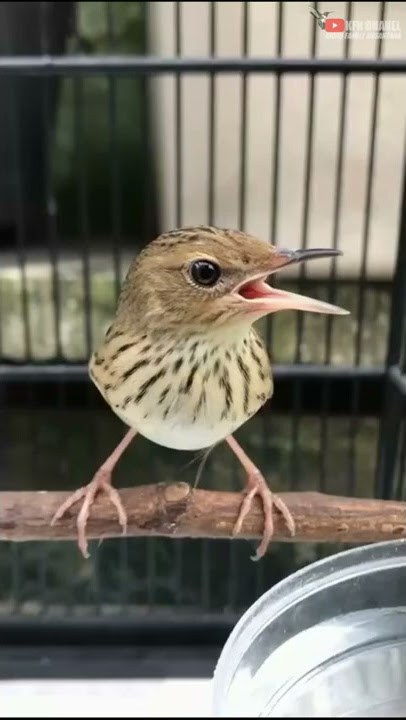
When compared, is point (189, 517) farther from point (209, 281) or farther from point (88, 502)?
point (209, 281)

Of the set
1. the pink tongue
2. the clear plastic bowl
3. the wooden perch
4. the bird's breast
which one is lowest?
the clear plastic bowl

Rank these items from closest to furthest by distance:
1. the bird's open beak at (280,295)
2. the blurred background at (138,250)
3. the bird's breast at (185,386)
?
the bird's open beak at (280,295) → the bird's breast at (185,386) → the blurred background at (138,250)

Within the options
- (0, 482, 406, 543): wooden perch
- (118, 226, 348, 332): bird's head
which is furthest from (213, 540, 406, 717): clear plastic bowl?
(118, 226, 348, 332): bird's head

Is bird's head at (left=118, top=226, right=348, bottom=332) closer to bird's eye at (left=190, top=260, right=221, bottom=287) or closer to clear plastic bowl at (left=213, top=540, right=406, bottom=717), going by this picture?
bird's eye at (left=190, top=260, right=221, bottom=287)

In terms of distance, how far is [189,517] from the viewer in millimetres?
592

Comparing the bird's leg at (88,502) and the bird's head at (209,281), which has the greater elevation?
the bird's head at (209,281)

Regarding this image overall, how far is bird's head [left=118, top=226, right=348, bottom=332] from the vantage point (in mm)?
450

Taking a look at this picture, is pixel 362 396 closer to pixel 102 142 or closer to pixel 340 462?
pixel 340 462

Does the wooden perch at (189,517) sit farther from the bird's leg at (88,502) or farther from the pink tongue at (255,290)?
the pink tongue at (255,290)

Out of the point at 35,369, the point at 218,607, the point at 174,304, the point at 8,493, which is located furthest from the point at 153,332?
the point at 218,607

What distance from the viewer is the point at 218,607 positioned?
3.23ft

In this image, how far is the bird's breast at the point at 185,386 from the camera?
549 mm

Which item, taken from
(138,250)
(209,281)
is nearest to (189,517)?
A: (209,281)

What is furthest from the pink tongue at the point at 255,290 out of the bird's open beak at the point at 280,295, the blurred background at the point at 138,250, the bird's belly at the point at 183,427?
the blurred background at the point at 138,250
